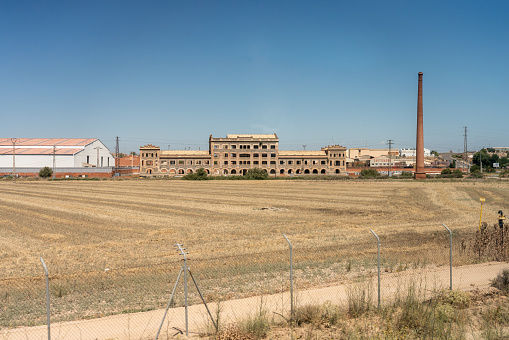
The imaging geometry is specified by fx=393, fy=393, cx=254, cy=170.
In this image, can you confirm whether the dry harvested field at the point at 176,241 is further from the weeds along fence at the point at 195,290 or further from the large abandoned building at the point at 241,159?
the large abandoned building at the point at 241,159

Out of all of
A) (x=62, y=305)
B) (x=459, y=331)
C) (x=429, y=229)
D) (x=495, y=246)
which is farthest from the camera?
(x=429, y=229)

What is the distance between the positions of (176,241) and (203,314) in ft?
45.7

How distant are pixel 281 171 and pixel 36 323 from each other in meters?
141

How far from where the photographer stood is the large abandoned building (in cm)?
14750

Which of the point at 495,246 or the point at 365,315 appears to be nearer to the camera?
the point at 365,315

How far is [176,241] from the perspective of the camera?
26.4 m

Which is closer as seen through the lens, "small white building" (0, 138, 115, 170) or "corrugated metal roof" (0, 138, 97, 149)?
"small white building" (0, 138, 115, 170)

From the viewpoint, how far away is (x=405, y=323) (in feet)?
40.3

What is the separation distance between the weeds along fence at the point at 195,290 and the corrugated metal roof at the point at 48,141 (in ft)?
485

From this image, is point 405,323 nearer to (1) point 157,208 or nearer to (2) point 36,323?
(2) point 36,323

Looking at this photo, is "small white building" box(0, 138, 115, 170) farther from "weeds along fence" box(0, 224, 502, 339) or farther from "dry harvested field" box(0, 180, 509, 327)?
"weeds along fence" box(0, 224, 502, 339)

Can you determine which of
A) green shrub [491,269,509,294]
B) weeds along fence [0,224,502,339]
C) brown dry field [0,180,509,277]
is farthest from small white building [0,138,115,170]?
green shrub [491,269,509,294]

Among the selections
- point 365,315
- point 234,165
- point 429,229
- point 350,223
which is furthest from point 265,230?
point 234,165

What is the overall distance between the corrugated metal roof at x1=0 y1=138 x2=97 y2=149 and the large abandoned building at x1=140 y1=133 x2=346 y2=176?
1153 inches
